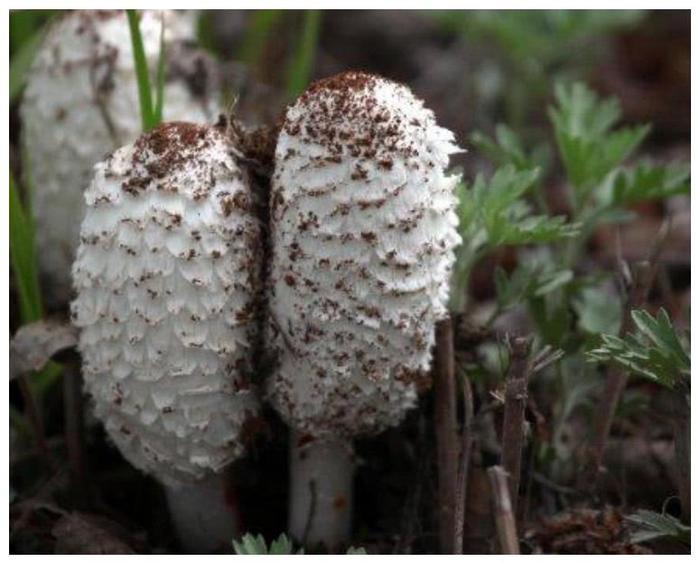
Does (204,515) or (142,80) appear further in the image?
(204,515)

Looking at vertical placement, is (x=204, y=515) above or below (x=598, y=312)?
below

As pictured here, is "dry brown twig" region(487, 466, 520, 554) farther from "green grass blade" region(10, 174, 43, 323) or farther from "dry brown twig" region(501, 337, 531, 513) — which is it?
"green grass blade" region(10, 174, 43, 323)

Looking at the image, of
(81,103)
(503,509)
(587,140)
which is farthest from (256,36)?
(503,509)

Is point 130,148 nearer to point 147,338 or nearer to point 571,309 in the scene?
point 147,338

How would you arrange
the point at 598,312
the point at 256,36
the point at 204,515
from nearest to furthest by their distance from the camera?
the point at 204,515 → the point at 598,312 → the point at 256,36

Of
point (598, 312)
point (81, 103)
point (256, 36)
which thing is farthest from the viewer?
point (256, 36)

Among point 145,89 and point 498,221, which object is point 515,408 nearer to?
point 498,221

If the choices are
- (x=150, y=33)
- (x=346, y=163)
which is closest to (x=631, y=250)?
(x=150, y=33)
